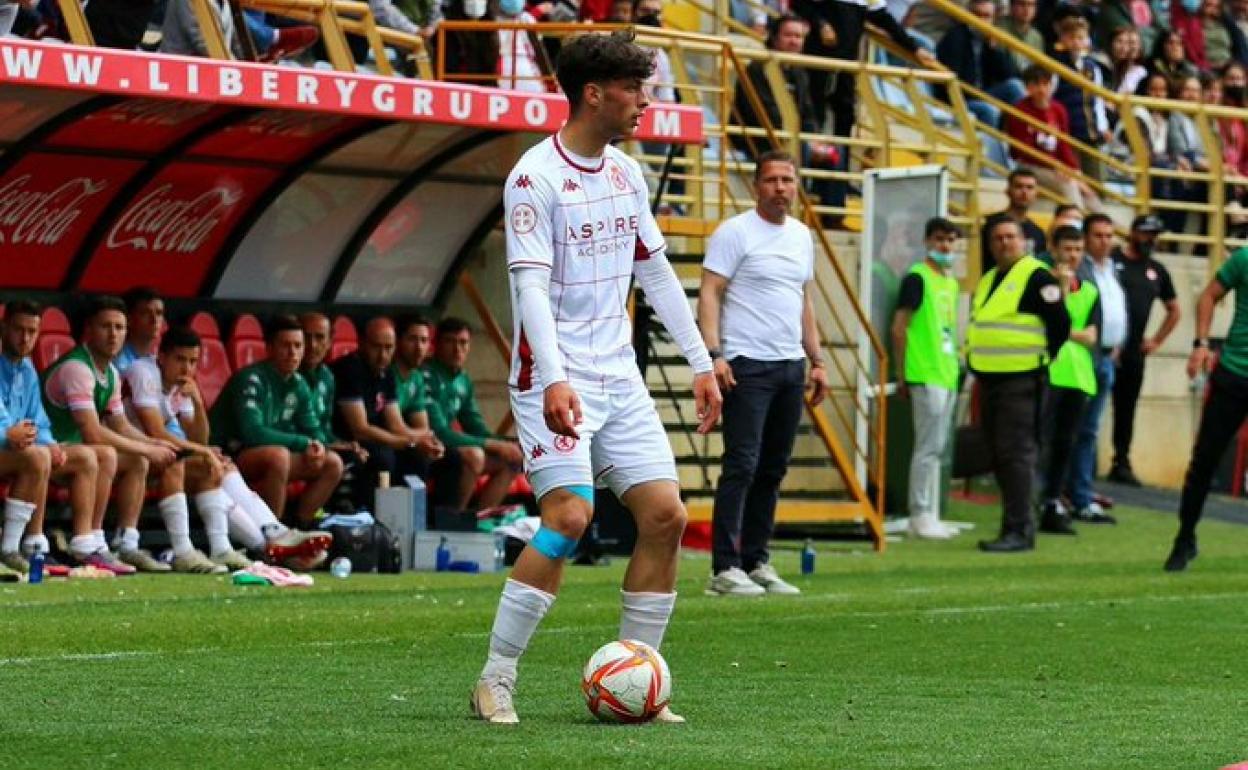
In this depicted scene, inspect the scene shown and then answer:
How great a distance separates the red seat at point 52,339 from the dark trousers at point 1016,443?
614 cm

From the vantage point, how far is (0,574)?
13531 mm

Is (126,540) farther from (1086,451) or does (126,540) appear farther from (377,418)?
(1086,451)

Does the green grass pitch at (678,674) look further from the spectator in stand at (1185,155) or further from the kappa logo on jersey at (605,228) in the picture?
the spectator in stand at (1185,155)

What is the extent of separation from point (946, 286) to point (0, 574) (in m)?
7.82

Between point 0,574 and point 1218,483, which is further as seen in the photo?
point 1218,483

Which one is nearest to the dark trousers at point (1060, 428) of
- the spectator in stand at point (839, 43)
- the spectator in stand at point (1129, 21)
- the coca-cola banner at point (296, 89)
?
the spectator in stand at point (839, 43)

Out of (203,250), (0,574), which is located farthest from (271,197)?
(0,574)

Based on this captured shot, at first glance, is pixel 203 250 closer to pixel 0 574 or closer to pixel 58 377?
pixel 58 377

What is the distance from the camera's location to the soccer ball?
767 cm

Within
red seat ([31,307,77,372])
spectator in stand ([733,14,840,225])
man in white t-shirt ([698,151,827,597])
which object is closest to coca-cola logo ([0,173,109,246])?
red seat ([31,307,77,372])

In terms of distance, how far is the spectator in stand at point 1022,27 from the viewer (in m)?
25.4

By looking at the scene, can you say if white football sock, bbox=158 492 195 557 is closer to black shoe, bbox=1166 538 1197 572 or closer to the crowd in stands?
the crowd in stands

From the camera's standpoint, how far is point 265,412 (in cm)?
1591

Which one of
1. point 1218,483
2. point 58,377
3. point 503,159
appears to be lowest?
point 1218,483
